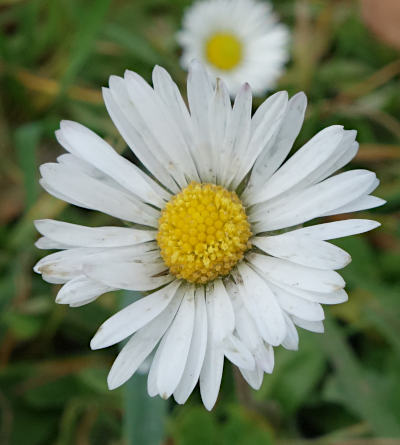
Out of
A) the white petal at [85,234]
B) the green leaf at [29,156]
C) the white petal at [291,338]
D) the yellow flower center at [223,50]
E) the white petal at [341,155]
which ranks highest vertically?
the yellow flower center at [223,50]

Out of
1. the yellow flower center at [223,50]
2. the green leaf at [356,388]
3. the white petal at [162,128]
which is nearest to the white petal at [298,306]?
the white petal at [162,128]

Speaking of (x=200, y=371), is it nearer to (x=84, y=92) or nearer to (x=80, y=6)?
(x=84, y=92)

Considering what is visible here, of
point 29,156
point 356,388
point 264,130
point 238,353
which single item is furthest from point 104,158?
point 356,388

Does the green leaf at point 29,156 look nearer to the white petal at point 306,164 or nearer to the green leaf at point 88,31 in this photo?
the green leaf at point 88,31

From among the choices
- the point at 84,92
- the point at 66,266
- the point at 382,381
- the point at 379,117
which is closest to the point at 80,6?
the point at 84,92

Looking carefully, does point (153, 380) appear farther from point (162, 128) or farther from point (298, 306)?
point (162, 128)

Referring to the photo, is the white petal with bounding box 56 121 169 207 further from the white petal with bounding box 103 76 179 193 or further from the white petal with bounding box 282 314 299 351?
the white petal with bounding box 282 314 299 351

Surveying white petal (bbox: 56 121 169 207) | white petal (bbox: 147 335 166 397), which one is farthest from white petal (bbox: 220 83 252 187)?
white petal (bbox: 147 335 166 397)
